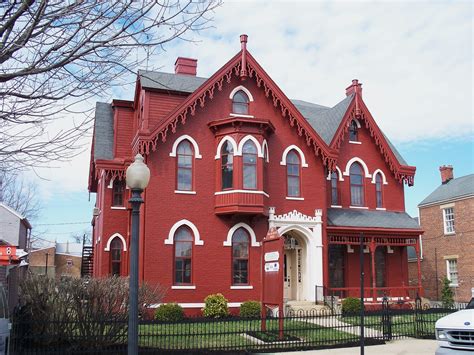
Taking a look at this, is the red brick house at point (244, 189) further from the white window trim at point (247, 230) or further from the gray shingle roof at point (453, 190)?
the gray shingle roof at point (453, 190)

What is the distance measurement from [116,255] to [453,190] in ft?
73.4

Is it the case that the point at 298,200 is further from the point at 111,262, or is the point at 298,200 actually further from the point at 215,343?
the point at 215,343

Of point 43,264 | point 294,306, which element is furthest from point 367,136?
point 43,264

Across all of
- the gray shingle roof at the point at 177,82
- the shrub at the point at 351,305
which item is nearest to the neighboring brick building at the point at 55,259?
the gray shingle roof at the point at 177,82

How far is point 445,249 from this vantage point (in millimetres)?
36000

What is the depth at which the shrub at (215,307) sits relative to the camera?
72.9 feet

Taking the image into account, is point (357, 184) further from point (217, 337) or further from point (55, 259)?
point (55, 259)

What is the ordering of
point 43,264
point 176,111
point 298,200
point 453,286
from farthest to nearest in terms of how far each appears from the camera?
point 43,264 < point 453,286 < point 298,200 < point 176,111

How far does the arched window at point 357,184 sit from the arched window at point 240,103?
7335mm

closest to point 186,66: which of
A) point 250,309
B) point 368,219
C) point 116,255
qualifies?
point 116,255

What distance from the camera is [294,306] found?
2403cm

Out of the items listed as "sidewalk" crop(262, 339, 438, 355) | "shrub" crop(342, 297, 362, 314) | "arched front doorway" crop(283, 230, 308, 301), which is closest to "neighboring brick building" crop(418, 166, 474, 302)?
"shrub" crop(342, 297, 362, 314)

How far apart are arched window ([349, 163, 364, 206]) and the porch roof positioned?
73 centimetres

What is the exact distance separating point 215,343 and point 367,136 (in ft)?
60.0
